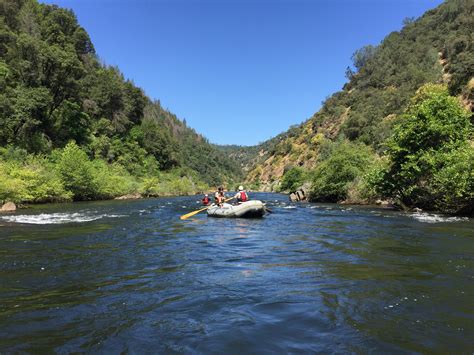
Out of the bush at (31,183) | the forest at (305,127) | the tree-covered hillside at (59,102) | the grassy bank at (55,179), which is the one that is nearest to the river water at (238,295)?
the forest at (305,127)

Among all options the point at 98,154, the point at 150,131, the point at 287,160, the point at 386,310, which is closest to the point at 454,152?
the point at 386,310

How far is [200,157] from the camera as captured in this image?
154 m

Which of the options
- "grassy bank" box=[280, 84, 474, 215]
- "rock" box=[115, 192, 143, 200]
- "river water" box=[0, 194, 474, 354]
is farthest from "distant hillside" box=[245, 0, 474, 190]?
"rock" box=[115, 192, 143, 200]

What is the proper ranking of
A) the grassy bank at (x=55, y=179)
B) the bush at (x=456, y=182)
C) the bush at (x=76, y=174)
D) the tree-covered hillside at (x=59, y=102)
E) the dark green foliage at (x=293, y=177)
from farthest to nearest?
1. the dark green foliage at (x=293, y=177)
2. the tree-covered hillside at (x=59, y=102)
3. the bush at (x=76, y=174)
4. the grassy bank at (x=55, y=179)
5. the bush at (x=456, y=182)

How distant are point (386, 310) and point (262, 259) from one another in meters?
4.32

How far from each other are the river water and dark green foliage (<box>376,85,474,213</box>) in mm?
9919

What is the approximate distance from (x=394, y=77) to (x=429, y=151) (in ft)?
167

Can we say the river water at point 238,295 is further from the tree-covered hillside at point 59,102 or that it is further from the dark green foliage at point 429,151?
the tree-covered hillside at point 59,102

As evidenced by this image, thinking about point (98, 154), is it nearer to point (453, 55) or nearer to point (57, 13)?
point (57, 13)

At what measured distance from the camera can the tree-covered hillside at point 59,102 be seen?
43.9m

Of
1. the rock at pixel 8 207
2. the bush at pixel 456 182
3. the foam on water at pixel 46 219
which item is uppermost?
the bush at pixel 456 182

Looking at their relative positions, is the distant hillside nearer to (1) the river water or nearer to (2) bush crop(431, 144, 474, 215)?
(2) bush crop(431, 144, 474, 215)

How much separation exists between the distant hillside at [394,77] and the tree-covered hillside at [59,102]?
35.7 metres

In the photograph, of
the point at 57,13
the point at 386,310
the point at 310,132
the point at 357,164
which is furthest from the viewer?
the point at 310,132
